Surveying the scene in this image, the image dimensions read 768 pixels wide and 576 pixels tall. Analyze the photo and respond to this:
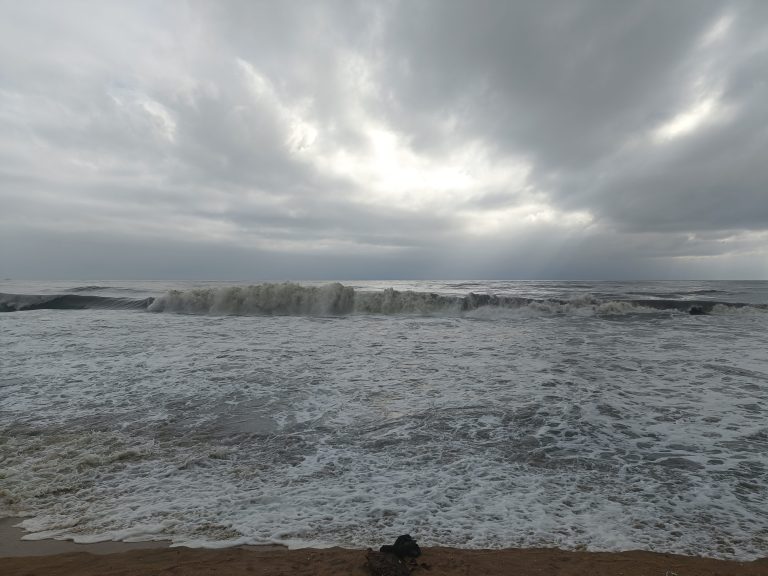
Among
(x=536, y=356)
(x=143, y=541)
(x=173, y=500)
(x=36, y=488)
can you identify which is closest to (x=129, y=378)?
(x=36, y=488)

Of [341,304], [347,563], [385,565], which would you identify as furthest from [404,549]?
[341,304]

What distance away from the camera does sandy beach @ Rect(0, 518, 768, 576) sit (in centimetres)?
316

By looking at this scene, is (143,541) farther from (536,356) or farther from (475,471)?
(536,356)

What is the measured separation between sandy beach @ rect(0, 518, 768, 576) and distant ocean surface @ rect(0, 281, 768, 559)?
0.16m

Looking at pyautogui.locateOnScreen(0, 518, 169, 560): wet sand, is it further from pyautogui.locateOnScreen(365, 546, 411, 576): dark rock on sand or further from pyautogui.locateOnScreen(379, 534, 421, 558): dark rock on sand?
pyautogui.locateOnScreen(379, 534, 421, 558): dark rock on sand

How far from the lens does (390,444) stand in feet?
19.0

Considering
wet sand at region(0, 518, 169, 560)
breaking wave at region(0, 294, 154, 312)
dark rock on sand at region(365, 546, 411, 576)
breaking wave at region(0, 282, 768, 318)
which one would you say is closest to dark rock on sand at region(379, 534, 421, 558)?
dark rock on sand at region(365, 546, 411, 576)

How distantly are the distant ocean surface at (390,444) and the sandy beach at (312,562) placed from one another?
157 millimetres

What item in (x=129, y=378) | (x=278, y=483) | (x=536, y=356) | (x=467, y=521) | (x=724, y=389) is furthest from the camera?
(x=536, y=356)

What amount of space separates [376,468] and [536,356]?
8.16m

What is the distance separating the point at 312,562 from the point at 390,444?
2577mm

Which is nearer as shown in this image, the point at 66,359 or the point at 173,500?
the point at 173,500

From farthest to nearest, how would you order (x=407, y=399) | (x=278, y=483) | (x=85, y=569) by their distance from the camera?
(x=407, y=399) → (x=278, y=483) → (x=85, y=569)

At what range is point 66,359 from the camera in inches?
434
